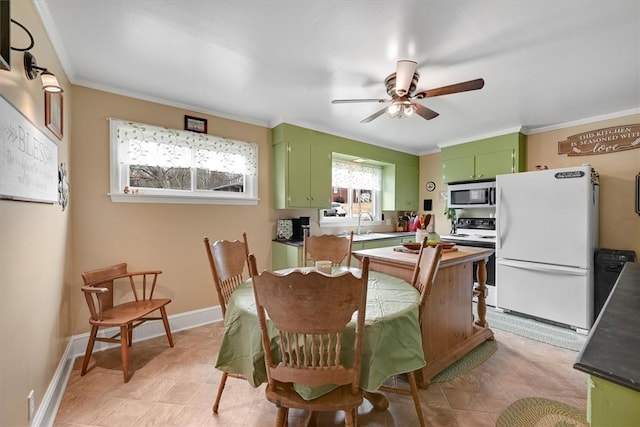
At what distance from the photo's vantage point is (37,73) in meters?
1.41

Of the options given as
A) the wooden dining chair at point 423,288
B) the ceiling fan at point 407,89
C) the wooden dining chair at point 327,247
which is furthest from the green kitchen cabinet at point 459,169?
the wooden dining chair at point 423,288

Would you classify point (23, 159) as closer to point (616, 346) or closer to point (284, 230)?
point (616, 346)

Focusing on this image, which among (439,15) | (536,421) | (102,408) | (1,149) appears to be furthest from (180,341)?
(439,15)

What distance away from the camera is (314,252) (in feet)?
8.00

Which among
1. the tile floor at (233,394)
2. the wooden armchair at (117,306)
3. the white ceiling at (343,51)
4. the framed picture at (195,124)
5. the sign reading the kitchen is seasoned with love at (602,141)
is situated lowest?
the tile floor at (233,394)

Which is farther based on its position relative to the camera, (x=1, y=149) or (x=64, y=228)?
(x=64, y=228)

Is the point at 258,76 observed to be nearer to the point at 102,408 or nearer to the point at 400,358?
the point at 400,358

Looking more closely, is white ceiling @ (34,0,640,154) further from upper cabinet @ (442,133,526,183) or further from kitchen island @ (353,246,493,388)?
kitchen island @ (353,246,493,388)

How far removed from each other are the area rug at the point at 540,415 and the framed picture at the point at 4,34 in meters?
2.86

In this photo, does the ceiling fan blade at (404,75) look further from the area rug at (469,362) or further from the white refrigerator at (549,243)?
the area rug at (469,362)

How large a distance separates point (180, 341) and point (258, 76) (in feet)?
8.38

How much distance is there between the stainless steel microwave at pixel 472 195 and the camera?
12.0 ft

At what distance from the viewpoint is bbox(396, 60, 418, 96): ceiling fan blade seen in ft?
5.98

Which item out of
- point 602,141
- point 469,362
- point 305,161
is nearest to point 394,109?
point 305,161
